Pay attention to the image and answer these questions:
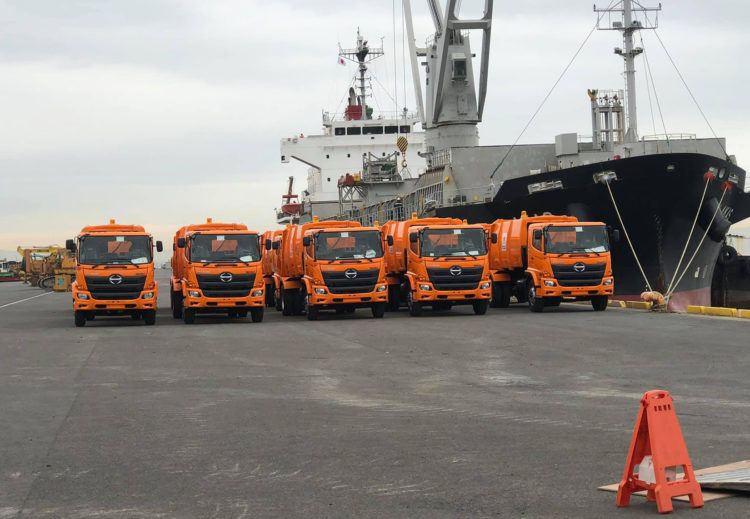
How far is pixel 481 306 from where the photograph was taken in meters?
27.3

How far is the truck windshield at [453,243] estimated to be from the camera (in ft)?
88.7

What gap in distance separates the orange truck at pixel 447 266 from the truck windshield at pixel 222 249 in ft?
11.6

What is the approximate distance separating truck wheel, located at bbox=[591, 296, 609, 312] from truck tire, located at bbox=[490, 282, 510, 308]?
323 centimetres

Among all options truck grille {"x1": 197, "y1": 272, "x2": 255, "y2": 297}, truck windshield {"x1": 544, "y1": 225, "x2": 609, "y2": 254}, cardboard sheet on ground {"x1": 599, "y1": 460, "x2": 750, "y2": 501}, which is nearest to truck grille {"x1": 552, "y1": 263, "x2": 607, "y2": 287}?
truck windshield {"x1": 544, "y1": 225, "x2": 609, "y2": 254}

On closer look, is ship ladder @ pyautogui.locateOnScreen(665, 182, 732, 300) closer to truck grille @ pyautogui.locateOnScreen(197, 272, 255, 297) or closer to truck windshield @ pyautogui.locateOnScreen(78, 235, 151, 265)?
truck grille @ pyautogui.locateOnScreen(197, 272, 255, 297)

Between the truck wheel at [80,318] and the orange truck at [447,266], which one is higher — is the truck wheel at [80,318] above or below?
below

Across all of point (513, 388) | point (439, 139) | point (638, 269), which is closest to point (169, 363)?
point (513, 388)

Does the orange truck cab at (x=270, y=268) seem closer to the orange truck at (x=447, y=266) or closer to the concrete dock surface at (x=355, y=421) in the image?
the orange truck at (x=447, y=266)

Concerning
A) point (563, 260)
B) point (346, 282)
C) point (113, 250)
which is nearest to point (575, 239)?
point (563, 260)

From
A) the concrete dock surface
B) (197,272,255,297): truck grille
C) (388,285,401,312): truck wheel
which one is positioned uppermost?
(197,272,255,297): truck grille

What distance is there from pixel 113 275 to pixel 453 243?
8448mm

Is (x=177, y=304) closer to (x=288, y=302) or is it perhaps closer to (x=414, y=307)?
(x=288, y=302)

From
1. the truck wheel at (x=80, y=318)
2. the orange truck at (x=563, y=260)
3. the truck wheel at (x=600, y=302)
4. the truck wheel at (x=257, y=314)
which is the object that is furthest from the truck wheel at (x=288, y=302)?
the truck wheel at (x=600, y=302)

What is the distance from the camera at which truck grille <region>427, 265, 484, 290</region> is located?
26.6 m
